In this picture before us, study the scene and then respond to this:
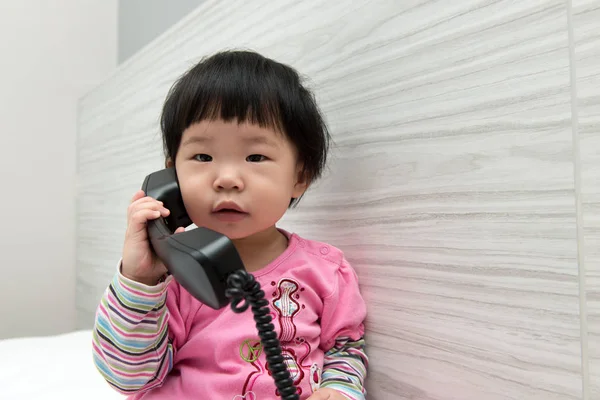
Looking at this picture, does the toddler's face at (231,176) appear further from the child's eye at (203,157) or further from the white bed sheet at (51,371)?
the white bed sheet at (51,371)

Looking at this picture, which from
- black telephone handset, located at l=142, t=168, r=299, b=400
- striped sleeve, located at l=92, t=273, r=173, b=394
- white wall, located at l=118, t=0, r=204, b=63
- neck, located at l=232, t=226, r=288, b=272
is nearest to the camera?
black telephone handset, located at l=142, t=168, r=299, b=400

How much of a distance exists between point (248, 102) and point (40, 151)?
154cm

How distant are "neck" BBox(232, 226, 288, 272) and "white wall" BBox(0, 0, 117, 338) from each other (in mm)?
1452

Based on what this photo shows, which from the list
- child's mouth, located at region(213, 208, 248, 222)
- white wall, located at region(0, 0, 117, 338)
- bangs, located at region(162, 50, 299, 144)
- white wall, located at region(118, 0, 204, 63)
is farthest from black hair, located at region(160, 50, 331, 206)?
white wall, located at region(0, 0, 117, 338)

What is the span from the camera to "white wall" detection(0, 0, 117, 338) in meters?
1.88

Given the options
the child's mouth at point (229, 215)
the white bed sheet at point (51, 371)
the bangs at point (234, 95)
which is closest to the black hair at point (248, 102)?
the bangs at point (234, 95)

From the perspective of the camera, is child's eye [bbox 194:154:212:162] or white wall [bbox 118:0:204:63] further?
white wall [bbox 118:0:204:63]

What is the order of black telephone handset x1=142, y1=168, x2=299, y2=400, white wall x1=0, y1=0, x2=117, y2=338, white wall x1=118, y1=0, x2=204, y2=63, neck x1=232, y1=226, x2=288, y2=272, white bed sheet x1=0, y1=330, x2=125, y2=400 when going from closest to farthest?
black telephone handset x1=142, y1=168, x2=299, y2=400
neck x1=232, y1=226, x2=288, y2=272
white bed sheet x1=0, y1=330, x2=125, y2=400
white wall x1=118, y1=0, x2=204, y2=63
white wall x1=0, y1=0, x2=117, y2=338

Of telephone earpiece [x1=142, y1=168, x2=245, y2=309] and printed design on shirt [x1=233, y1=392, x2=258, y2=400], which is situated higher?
telephone earpiece [x1=142, y1=168, x2=245, y2=309]

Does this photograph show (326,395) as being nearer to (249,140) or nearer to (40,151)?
(249,140)

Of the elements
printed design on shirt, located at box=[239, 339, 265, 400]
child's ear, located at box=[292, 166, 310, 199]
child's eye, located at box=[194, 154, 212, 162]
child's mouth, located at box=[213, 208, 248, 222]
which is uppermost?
child's eye, located at box=[194, 154, 212, 162]

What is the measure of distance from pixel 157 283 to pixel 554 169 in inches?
16.8

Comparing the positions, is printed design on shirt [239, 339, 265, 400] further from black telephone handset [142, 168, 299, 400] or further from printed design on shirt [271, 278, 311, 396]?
black telephone handset [142, 168, 299, 400]

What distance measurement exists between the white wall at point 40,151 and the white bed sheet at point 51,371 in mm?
713
